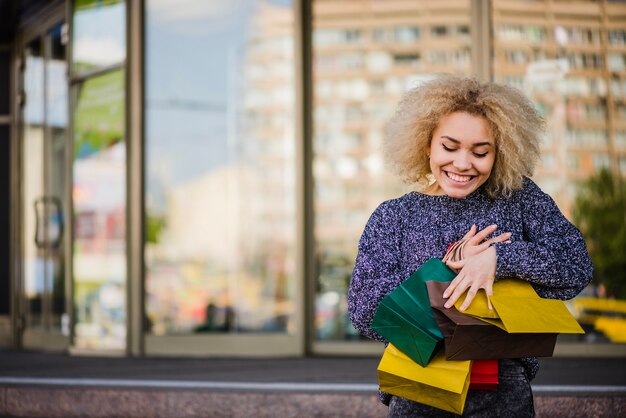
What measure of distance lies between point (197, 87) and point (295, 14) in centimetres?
98

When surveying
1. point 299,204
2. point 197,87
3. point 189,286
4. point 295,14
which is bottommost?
point 189,286

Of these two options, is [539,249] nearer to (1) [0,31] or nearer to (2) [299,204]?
(2) [299,204]

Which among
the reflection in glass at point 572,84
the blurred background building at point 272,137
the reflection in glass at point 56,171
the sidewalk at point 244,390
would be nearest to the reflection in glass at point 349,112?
the blurred background building at point 272,137

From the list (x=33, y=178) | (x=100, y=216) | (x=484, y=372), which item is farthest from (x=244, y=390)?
(x=33, y=178)

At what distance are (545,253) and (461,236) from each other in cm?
23

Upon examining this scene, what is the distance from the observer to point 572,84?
22.1 feet

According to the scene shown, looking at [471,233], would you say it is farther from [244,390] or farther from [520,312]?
[244,390]

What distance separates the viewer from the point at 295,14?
278 inches

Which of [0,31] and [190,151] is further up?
[0,31]

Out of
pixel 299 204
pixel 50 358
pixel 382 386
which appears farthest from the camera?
pixel 50 358

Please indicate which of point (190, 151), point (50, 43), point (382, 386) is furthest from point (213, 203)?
point (382, 386)

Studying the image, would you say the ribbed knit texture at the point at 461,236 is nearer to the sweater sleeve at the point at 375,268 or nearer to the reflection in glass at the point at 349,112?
the sweater sleeve at the point at 375,268

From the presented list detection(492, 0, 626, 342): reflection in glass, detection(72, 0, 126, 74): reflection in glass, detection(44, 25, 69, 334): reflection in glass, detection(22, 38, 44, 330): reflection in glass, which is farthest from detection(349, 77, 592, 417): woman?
detection(22, 38, 44, 330): reflection in glass

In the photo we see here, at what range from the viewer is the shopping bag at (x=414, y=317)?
216cm
